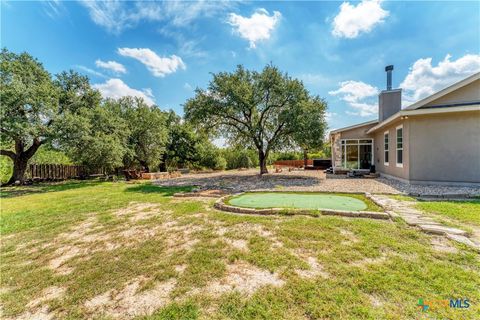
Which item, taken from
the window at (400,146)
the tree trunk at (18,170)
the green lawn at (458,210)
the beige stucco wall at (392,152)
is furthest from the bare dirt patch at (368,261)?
the tree trunk at (18,170)

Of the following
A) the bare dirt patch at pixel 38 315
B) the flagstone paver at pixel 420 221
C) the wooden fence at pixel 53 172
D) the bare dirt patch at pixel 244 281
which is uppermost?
the wooden fence at pixel 53 172

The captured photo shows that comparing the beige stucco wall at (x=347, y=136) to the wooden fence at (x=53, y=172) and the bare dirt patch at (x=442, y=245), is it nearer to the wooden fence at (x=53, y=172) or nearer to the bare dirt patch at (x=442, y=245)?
the bare dirt patch at (x=442, y=245)

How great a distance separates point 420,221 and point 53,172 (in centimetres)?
2125

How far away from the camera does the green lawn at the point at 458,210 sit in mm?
4191

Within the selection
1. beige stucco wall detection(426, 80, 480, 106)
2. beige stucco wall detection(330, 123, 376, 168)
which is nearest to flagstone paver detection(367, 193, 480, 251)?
beige stucco wall detection(426, 80, 480, 106)

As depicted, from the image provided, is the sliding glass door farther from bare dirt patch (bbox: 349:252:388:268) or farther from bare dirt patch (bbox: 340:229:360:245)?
bare dirt patch (bbox: 349:252:388:268)

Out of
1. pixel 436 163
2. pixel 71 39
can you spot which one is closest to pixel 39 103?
pixel 71 39

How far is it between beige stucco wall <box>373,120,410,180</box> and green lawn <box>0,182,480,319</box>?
261 inches

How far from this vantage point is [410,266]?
2.53 metres

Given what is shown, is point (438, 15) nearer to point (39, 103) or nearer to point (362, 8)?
point (362, 8)

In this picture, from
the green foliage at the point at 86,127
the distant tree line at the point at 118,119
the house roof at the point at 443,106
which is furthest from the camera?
the green foliage at the point at 86,127

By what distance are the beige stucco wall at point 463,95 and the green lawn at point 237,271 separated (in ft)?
27.8

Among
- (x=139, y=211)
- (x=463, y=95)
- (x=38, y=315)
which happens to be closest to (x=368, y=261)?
(x=38, y=315)

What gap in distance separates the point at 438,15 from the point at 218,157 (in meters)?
19.4
